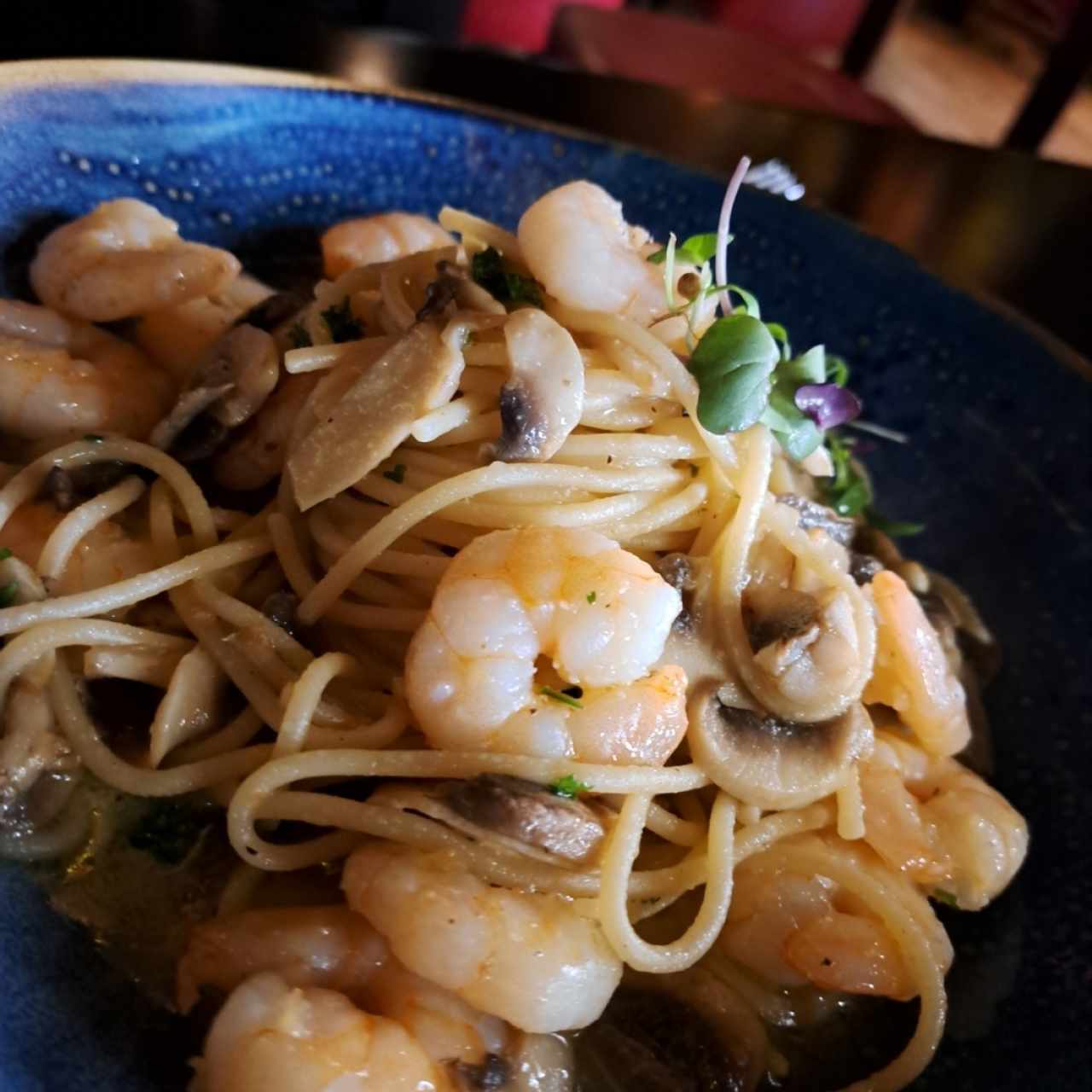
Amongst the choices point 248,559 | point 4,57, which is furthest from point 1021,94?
point 248,559

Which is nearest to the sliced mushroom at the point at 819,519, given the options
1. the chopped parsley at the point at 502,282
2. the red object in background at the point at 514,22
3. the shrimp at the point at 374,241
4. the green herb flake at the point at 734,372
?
the green herb flake at the point at 734,372

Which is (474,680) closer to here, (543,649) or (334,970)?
(543,649)

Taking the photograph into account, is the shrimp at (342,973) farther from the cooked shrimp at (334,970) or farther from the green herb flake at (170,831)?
the green herb flake at (170,831)

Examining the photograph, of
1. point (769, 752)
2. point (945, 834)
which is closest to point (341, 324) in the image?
point (769, 752)

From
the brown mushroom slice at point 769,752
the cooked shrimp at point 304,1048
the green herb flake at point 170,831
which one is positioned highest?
the brown mushroom slice at point 769,752

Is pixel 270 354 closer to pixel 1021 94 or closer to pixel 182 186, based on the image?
pixel 182 186

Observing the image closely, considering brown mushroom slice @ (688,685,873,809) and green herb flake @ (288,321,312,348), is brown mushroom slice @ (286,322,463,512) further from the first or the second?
brown mushroom slice @ (688,685,873,809)
